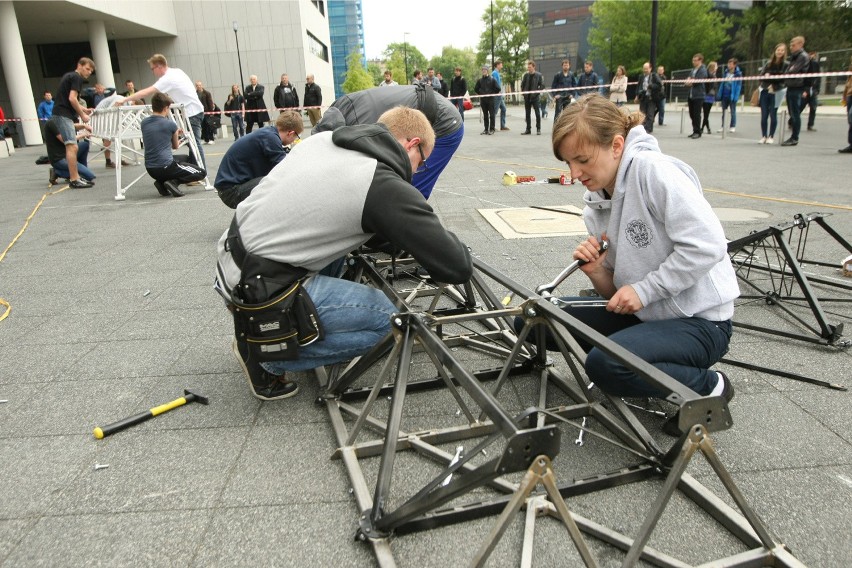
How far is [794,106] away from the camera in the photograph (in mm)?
12492

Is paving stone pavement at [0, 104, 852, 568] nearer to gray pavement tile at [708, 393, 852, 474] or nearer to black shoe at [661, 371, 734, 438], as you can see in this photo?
gray pavement tile at [708, 393, 852, 474]

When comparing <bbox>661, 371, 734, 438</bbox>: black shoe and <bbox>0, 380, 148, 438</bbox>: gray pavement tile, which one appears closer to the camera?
<bbox>661, 371, 734, 438</bbox>: black shoe

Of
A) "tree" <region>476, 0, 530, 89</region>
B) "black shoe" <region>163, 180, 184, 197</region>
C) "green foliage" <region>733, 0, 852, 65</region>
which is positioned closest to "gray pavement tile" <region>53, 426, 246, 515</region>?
"black shoe" <region>163, 180, 184, 197</region>

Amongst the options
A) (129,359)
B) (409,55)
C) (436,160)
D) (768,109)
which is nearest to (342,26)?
(409,55)

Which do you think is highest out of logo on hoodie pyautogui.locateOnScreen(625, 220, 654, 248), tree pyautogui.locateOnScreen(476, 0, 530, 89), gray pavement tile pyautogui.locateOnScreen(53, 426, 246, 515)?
tree pyautogui.locateOnScreen(476, 0, 530, 89)

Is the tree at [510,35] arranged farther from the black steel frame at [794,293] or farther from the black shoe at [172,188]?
the black steel frame at [794,293]

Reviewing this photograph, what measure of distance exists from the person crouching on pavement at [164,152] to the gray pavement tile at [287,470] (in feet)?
23.8

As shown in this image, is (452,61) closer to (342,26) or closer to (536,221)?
(342,26)

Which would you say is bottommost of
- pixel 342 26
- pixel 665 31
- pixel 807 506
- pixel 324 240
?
pixel 807 506

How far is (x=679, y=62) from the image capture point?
185ft

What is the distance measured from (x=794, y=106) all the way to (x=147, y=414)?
1376 cm

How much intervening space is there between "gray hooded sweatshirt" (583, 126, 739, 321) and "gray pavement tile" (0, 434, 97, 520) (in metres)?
2.46

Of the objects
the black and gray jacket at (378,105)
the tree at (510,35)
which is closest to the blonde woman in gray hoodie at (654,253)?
the black and gray jacket at (378,105)

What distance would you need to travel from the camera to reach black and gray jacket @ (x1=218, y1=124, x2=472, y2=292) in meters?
2.43
